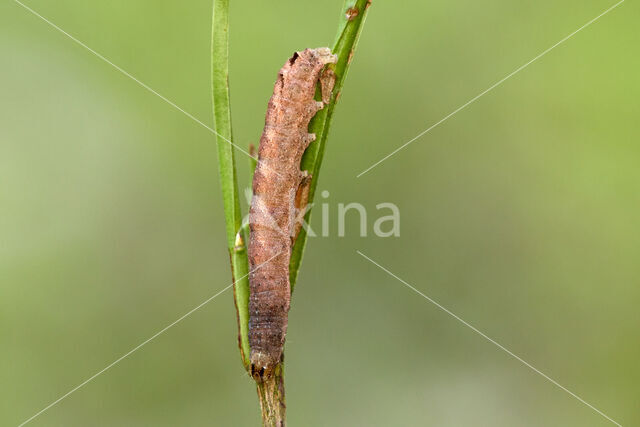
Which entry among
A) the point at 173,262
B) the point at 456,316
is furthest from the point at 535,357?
the point at 173,262

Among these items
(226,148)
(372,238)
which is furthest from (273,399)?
(372,238)

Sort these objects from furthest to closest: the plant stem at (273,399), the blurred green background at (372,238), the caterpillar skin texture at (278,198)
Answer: the blurred green background at (372,238) → the caterpillar skin texture at (278,198) → the plant stem at (273,399)

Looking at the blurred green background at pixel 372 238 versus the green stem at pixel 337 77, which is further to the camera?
the blurred green background at pixel 372 238

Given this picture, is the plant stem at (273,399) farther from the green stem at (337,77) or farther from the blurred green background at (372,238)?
the blurred green background at (372,238)

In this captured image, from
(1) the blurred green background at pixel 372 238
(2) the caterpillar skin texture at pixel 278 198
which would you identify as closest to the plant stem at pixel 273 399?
(2) the caterpillar skin texture at pixel 278 198

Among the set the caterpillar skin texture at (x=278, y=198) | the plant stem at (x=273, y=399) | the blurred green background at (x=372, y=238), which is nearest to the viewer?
the plant stem at (x=273, y=399)

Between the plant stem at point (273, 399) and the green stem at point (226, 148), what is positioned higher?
the green stem at point (226, 148)
